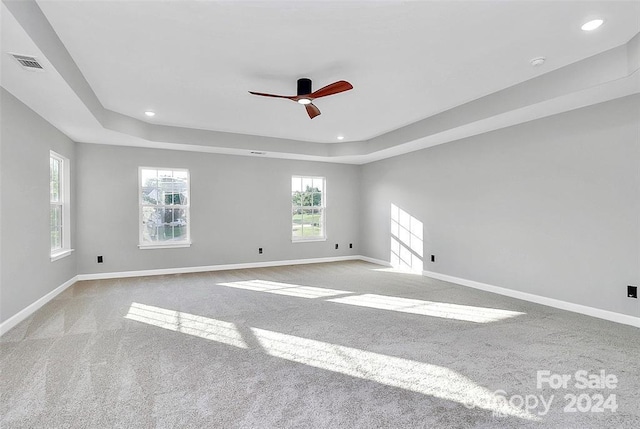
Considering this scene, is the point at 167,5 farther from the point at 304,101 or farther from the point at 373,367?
the point at 373,367

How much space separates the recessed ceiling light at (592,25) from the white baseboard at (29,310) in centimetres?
588

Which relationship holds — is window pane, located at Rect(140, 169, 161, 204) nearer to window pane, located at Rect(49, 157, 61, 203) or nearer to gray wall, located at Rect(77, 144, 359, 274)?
gray wall, located at Rect(77, 144, 359, 274)

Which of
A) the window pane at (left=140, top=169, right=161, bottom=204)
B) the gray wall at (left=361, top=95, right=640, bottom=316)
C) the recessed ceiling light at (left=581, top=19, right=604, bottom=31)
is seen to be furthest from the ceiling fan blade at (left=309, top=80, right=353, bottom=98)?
the window pane at (left=140, top=169, right=161, bottom=204)

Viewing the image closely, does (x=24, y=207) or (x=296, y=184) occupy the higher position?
(x=296, y=184)

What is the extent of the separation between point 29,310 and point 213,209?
10.9ft

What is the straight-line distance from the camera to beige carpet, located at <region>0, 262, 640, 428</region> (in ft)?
6.38

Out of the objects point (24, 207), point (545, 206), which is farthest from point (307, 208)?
point (24, 207)

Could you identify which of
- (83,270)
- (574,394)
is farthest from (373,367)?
(83,270)

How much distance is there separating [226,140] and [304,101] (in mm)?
2905

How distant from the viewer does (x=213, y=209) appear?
6637 millimetres

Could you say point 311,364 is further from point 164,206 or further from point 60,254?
point 164,206

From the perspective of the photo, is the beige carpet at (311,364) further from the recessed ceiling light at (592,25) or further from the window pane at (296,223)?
the window pane at (296,223)

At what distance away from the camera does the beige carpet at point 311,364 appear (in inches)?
76.5

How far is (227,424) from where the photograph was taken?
185 cm
